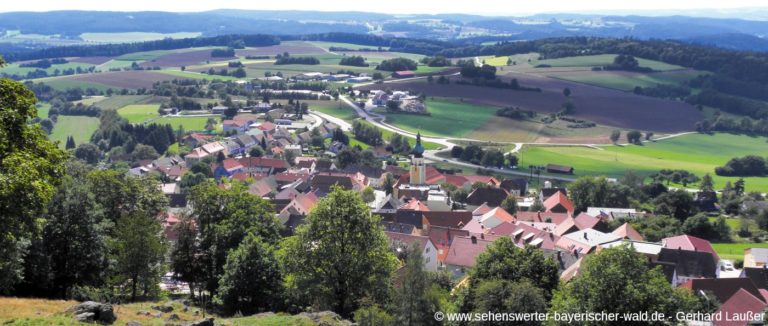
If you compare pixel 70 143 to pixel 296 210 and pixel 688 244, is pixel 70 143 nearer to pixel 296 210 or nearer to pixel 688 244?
pixel 296 210

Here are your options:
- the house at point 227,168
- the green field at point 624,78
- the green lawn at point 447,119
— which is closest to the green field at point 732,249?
the house at point 227,168

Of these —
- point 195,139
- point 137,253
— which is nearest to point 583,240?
point 137,253

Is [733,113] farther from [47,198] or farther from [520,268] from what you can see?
[47,198]

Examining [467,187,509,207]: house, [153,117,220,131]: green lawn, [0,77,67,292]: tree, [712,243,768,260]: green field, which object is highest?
[0,77,67,292]: tree

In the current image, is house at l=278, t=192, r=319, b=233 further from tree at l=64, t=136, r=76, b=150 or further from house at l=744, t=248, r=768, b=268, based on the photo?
tree at l=64, t=136, r=76, b=150

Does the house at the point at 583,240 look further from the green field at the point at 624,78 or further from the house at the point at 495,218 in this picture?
the green field at the point at 624,78

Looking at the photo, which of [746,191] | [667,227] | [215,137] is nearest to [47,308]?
[667,227]

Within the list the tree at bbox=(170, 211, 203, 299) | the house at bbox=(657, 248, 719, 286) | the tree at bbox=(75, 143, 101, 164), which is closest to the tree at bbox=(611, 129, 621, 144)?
the tree at bbox=(75, 143, 101, 164)
